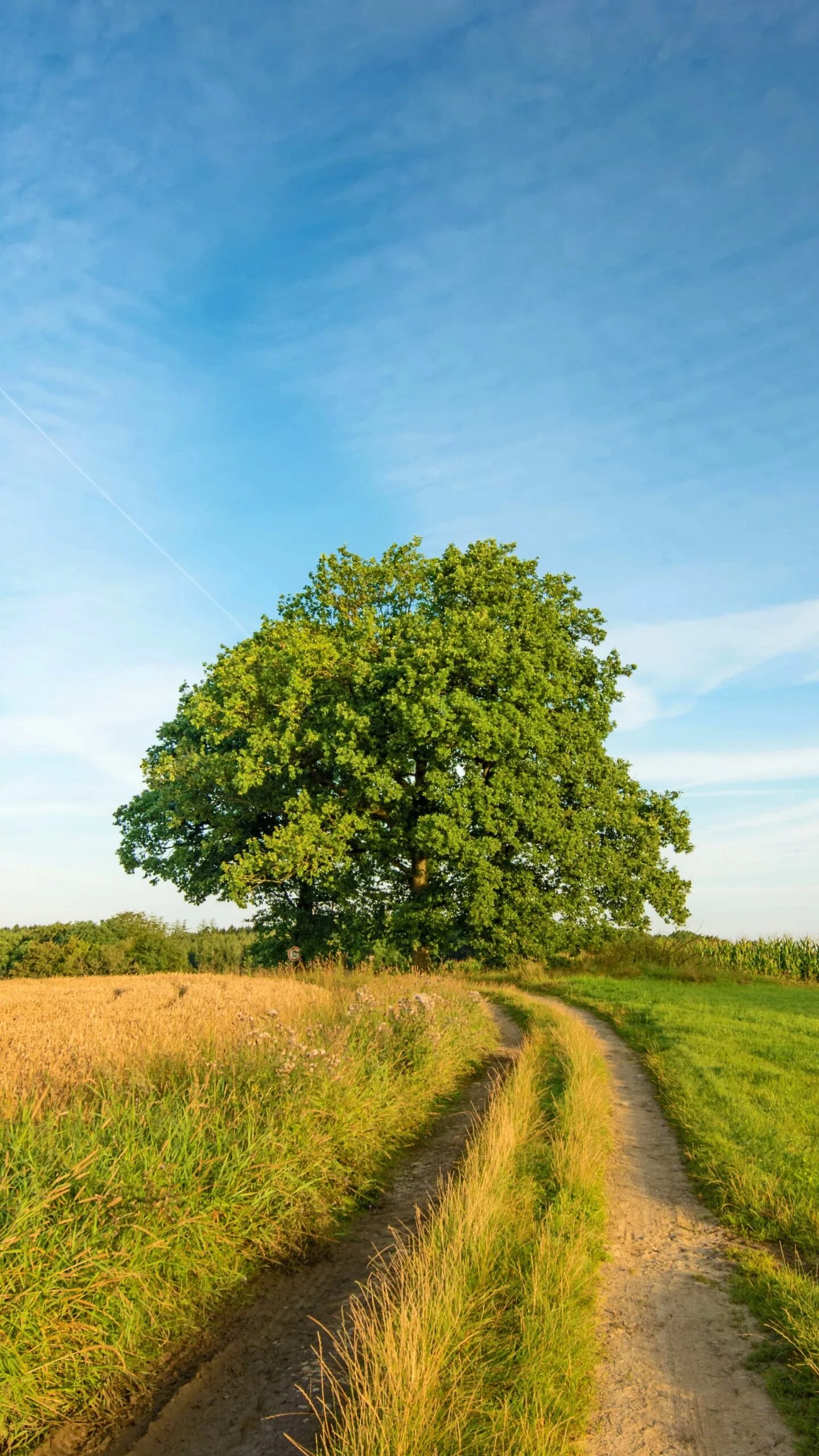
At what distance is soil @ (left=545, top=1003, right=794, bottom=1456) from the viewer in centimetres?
427

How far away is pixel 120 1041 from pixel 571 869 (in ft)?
64.6

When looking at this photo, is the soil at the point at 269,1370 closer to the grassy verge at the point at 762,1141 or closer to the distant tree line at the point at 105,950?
the grassy verge at the point at 762,1141

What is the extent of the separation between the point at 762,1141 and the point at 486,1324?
4901 mm

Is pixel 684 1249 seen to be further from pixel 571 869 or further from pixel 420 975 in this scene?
pixel 571 869

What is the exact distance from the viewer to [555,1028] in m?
15.7

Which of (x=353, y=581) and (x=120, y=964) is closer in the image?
(x=353, y=581)

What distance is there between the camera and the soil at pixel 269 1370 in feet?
14.5

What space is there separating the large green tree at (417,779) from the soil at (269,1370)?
683 inches

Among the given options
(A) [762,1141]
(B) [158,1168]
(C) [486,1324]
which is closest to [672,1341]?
(C) [486,1324]

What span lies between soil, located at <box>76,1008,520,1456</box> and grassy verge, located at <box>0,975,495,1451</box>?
0.75 ft

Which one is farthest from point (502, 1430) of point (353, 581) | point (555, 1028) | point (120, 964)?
point (120, 964)

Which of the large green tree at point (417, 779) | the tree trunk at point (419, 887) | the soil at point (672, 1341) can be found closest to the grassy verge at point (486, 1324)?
the soil at point (672, 1341)

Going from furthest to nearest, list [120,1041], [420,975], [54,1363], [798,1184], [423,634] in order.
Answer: [423,634], [420,975], [120,1041], [798,1184], [54,1363]

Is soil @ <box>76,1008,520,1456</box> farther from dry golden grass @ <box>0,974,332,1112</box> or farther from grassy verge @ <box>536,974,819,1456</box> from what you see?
grassy verge @ <box>536,974,819,1456</box>
